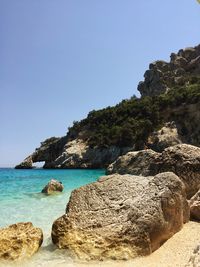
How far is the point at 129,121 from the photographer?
71438 millimetres

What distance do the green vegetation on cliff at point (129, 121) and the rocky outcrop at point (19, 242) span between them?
190 ft

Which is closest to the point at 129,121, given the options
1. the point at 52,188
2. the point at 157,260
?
the point at 52,188

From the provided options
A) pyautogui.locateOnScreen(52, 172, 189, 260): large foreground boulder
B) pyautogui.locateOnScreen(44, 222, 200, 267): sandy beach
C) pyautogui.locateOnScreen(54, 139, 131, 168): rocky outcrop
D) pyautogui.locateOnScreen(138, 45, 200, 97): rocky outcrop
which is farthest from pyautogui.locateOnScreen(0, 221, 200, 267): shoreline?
pyautogui.locateOnScreen(138, 45, 200, 97): rocky outcrop

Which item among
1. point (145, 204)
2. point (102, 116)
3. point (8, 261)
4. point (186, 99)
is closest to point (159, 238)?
point (145, 204)

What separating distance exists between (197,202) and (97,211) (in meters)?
3.25

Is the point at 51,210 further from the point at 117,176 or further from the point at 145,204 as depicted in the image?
the point at 145,204

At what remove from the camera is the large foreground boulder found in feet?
24.3

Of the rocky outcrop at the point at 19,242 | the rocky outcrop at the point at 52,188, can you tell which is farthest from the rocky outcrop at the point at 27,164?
the rocky outcrop at the point at 19,242

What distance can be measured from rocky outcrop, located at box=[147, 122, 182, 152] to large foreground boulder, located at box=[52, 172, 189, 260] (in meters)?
53.1

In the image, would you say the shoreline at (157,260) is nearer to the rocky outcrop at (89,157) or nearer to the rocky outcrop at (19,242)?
the rocky outcrop at (19,242)

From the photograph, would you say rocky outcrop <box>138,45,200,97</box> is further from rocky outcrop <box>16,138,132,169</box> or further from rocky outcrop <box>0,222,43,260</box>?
rocky outcrop <box>0,222,43,260</box>

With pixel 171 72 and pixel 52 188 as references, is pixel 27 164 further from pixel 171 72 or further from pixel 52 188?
pixel 52 188

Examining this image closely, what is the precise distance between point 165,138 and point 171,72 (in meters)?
44.5

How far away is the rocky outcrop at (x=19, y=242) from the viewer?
745 cm
